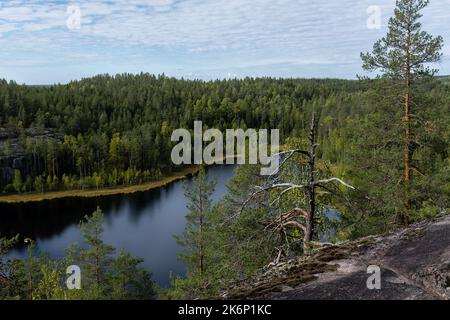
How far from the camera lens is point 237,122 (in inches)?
5507

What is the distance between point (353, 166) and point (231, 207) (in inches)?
268

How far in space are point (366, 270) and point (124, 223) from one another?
50.8m

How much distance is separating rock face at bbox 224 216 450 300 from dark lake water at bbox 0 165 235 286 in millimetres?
24180

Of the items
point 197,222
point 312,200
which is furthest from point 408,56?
point 197,222

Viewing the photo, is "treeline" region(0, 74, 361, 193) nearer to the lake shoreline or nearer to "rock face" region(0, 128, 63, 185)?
"rock face" region(0, 128, 63, 185)

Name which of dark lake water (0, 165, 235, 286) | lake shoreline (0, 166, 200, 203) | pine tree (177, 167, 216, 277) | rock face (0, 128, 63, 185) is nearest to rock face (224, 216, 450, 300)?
pine tree (177, 167, 216, 277)

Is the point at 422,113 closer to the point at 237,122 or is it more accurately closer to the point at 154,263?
the point at 154,263

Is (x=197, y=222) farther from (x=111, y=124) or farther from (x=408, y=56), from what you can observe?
(x=111, y=124)

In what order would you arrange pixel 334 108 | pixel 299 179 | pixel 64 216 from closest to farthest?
pixel 299 179 → pixel 64 216 → pixel 334 108

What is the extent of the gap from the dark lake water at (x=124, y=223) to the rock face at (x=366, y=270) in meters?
24.2

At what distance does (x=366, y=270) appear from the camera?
7281 millimetres

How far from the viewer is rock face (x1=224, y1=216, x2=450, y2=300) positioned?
651cm

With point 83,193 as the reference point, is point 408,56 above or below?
above
